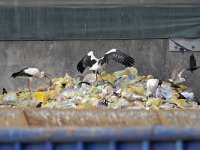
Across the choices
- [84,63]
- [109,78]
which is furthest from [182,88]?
[84,63]

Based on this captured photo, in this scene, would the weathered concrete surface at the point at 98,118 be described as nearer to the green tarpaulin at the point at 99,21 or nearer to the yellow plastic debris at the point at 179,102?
the yellow plastic debris at the point at 179,102

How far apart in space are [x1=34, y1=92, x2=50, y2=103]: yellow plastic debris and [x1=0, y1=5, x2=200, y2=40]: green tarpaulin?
1669mm

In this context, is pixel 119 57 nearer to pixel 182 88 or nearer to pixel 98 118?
pixel 182 88

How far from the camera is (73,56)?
32.2 feet

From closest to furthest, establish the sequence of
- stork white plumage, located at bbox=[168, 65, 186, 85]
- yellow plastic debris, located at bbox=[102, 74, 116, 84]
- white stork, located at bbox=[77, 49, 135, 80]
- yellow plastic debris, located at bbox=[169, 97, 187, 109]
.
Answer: yellow plastic debris, located at bbox=[169, 97, 187, 109] → yellow plastic debris, located at bbox=[102, 74, 116, 84] → white stork, located at bbox=[77, 49, 135, 80] → stork white plumage, located at bbox=[168, 65, 186, 85]

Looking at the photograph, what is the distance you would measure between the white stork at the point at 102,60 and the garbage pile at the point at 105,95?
150 millimetres

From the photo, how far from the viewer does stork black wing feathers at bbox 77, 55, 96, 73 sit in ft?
29.8

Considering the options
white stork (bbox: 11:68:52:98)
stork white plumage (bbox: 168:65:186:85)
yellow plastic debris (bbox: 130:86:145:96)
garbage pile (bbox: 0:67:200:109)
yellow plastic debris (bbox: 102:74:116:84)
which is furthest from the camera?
stork white plumage (bbox: 168:65:186:85)

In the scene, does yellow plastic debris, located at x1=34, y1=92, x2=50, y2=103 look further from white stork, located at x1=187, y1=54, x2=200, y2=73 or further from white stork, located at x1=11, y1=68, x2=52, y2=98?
white stork, located at x1=187, y1=54, x2=200, y2=73

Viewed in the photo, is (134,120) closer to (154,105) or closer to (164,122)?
(164,122)

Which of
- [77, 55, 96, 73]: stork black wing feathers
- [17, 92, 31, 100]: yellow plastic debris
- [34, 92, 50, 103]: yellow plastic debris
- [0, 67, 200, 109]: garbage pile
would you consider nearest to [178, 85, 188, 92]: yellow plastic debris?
[0, 67, 200, 109]: garbage pile

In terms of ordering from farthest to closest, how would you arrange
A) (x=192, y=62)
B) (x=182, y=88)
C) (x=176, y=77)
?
(x=192, y=62) → (x=176, y=77) → (x=182, y=88)

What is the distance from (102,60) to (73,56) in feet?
3.07

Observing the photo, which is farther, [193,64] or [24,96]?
[193,64]
